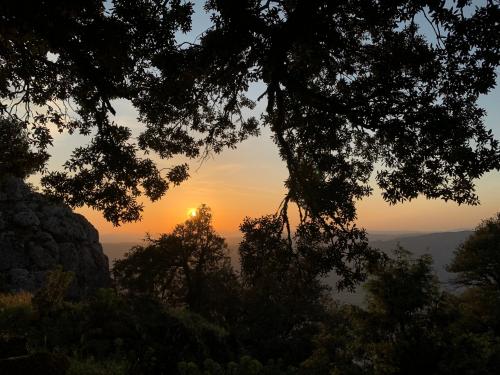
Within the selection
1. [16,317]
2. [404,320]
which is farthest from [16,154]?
[404,320]

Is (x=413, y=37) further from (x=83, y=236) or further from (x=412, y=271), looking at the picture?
(x=83, y=236)

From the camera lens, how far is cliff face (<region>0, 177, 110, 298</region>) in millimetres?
31469

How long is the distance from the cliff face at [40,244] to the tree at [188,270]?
3.04m

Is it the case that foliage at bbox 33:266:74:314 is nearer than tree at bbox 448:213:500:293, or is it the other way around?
foliage at bbox 33:266:74:314

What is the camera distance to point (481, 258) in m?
33.3

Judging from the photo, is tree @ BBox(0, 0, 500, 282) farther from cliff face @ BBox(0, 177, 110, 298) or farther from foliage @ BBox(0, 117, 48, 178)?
cliff face @ BBox(0, 177, 110, 298)

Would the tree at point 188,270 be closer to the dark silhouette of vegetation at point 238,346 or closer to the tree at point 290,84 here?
the dark silhouette of vegetation at point 238,346

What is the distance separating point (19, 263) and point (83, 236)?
781cm

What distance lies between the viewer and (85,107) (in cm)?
1123

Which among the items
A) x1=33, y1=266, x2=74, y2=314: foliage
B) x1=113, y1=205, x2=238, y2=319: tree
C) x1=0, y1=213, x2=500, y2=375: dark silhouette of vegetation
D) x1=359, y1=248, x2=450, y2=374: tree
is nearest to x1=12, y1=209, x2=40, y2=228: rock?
x1=113, y1=205, x2=238, y2=319: tree

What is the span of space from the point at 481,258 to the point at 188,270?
25.3 metres

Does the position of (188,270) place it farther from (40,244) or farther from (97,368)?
(97,368)

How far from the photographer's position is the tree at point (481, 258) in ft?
109

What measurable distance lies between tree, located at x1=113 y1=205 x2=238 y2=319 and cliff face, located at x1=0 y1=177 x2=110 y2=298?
3035 mm
